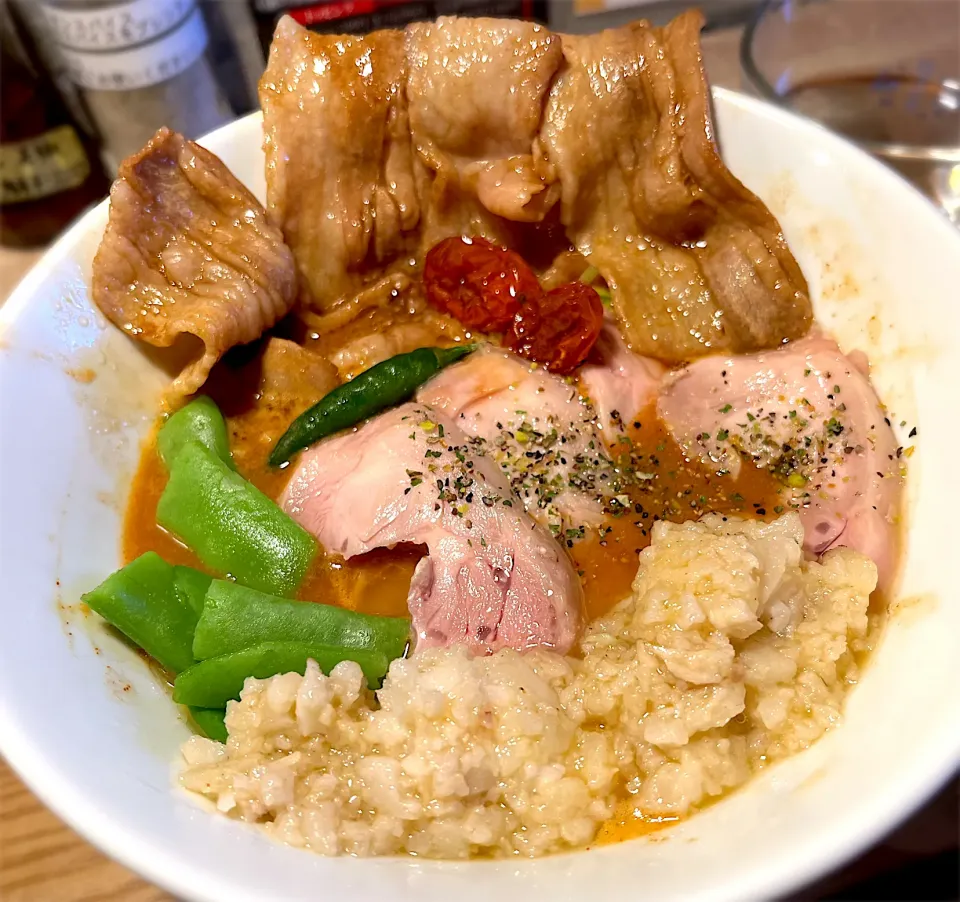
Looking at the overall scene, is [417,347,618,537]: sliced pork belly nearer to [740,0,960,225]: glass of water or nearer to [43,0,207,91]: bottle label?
[43,0,207,91]: bottle label

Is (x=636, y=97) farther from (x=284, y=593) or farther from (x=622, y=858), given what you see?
(x=622, y=858)

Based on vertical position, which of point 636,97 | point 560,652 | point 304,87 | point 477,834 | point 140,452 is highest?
point 304,87

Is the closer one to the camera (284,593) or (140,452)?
(284,593)

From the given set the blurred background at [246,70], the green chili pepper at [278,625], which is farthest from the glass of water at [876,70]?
the green chili pepper at [278,625]

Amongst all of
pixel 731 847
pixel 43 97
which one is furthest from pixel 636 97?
pixel 43 97

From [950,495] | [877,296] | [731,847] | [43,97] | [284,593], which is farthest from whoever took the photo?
[43,97]

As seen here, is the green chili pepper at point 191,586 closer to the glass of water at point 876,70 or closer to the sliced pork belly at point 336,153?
the sliced pork belly at point 336,153
